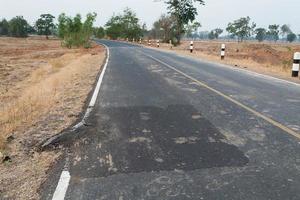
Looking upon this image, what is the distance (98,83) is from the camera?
13.1m

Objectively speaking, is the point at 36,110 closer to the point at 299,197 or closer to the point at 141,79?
the point at 141,79

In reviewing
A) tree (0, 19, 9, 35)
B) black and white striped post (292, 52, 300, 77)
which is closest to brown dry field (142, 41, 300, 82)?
black and white striped post (292, 52, 300, 77)

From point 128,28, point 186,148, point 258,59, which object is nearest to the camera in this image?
point 186,148

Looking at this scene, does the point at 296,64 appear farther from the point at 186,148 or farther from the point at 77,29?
the point at 77,29

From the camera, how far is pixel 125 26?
96.3 meters

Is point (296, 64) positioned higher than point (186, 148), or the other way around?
point (296, 64)

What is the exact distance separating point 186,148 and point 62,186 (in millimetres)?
2035

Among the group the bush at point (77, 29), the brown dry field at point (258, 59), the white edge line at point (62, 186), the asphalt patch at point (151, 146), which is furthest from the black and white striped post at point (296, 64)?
the bush at point (77, 29)

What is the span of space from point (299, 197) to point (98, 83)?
380 inches

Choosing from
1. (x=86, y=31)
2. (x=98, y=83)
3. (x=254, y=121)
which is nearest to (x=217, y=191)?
(x=254, y=121)

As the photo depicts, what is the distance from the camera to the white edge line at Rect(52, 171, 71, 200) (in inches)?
170

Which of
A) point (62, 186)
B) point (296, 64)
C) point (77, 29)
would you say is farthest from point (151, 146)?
point (77, 29)

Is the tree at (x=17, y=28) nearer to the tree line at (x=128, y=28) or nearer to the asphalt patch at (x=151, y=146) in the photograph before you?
the tree line at (x=128, y=28)

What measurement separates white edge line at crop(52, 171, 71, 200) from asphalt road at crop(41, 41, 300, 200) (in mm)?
57
